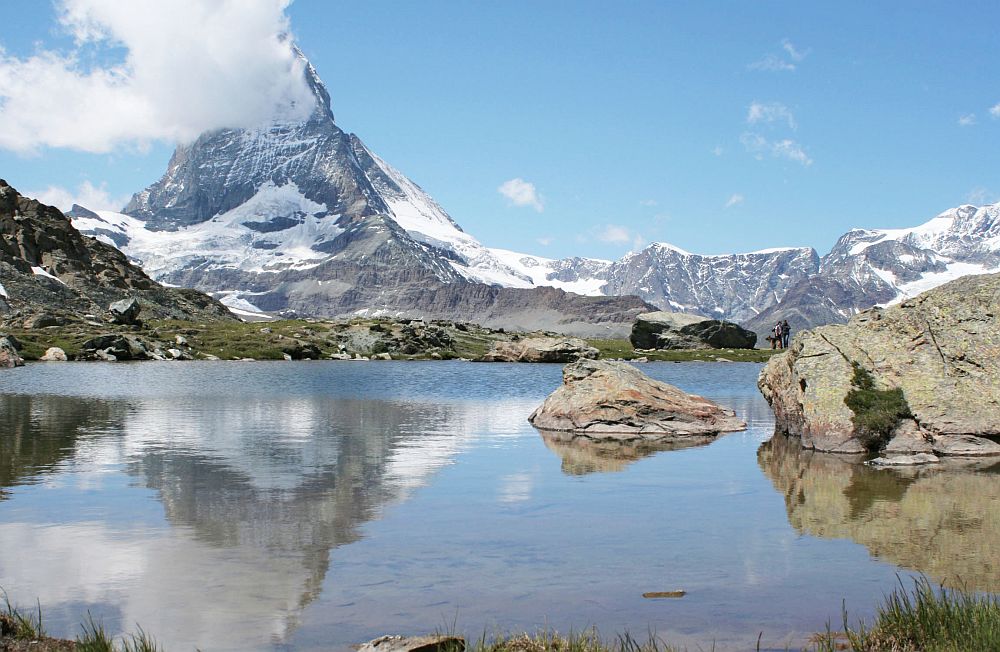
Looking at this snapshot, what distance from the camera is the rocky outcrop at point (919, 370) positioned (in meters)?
29.0

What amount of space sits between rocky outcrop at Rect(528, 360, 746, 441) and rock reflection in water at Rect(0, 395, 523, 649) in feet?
14.5

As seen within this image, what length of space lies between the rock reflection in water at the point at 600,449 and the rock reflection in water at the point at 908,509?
4.22 metres

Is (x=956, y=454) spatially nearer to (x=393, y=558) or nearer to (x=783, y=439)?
(x=783, y=439)

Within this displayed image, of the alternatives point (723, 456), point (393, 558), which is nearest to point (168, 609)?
point (393, 558)

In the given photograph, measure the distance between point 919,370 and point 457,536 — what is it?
829 inches

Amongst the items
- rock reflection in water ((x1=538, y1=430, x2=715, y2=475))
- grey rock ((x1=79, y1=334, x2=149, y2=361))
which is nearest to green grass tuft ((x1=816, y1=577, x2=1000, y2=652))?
rock reflection in water ((x1=538, y1=430, x2=715, y2=475))

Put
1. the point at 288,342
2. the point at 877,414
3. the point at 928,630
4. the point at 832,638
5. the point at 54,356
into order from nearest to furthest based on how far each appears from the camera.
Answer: the point at 928,630 → the point at 832,638 → the point at 877,414 → the point at 54,356 → the point at 288,342

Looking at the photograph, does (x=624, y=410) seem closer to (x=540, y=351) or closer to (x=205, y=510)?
(x=205, y=510)

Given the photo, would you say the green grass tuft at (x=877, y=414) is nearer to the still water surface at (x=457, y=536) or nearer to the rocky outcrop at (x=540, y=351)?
the still water surface at (x=457, y=536)

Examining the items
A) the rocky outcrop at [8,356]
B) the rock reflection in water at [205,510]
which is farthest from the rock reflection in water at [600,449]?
the rocky outcrop at [8,356]

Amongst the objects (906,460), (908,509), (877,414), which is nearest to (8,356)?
(877,414)

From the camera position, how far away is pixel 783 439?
34.7 m

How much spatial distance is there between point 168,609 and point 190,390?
182 feet

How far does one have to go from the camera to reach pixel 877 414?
29297 millimetres
